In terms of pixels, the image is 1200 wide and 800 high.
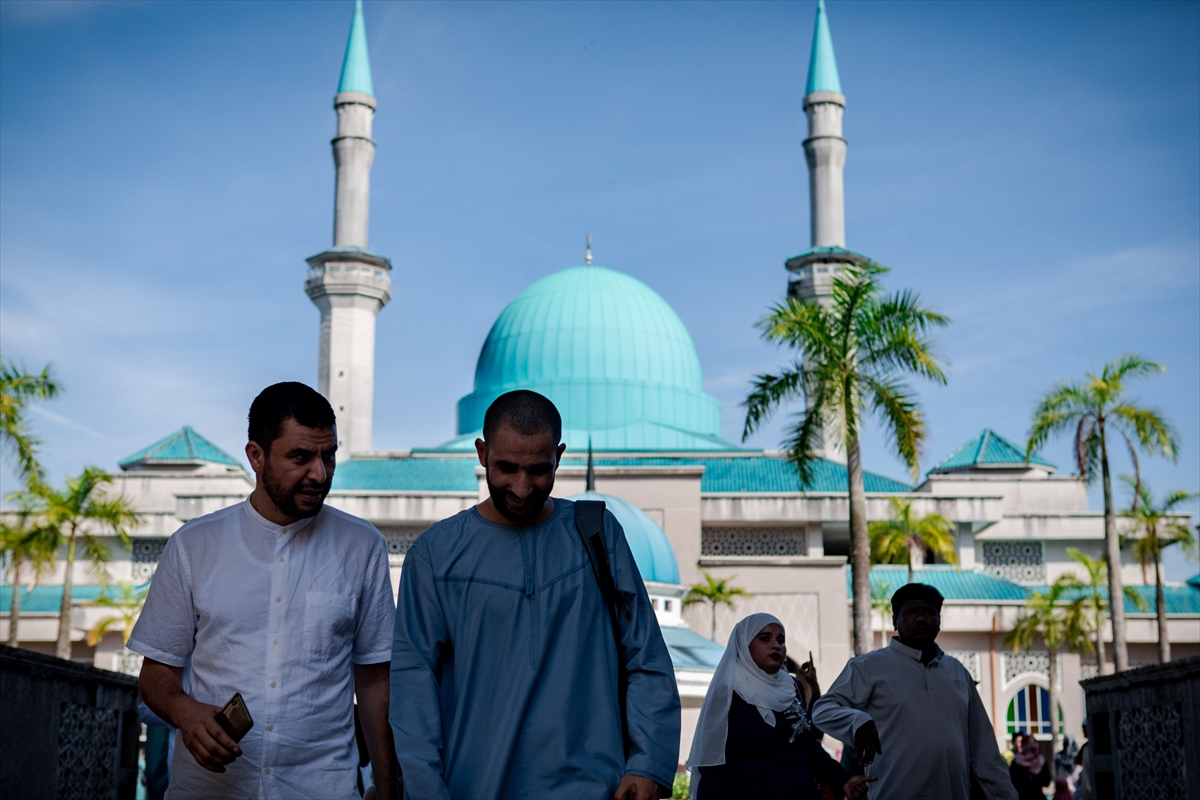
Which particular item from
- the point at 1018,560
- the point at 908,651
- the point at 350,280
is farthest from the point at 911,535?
the point at 908,651

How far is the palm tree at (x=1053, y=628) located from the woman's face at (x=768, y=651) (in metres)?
23.9

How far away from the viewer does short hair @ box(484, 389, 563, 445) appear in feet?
10.8

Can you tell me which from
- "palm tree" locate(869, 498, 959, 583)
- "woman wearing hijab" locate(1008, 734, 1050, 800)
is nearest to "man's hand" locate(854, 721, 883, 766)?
"woman wearing hijab" locate(1008, 734, 1050, 800)

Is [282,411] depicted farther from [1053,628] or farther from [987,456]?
[987,456]

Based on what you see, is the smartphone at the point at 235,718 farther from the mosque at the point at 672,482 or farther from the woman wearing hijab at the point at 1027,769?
the mosque at the point at 672,482

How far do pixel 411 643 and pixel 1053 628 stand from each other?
26.8 m

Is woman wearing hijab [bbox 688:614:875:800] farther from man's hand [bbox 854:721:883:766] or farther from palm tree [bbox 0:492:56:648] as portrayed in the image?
palm tree [bbox 0:492:56:648]

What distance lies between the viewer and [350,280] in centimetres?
3319

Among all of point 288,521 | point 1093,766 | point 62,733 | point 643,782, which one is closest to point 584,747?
point 643,782

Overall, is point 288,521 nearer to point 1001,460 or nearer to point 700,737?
point 700,737

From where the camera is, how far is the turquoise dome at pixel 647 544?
23.0m

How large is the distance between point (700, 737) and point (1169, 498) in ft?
85.1

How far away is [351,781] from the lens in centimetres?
366

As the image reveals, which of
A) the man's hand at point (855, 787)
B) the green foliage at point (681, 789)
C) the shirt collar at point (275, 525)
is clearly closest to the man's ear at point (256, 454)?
the shirt collar at point (275, 525)
